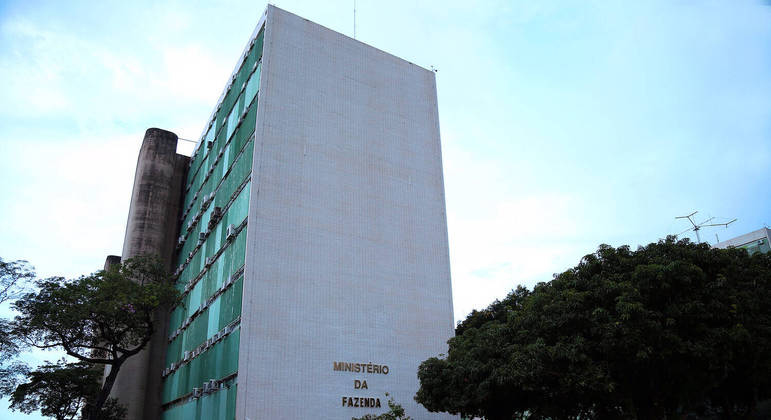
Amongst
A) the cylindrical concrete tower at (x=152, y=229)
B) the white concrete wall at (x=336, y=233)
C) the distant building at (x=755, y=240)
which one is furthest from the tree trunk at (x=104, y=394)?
the distant building at (x=755, y=240)

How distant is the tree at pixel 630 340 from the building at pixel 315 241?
6.29m

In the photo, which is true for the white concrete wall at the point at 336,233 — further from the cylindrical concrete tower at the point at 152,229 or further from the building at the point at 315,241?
the cylindrical concrete tower at the point at 152,229

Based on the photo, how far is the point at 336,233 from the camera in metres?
28.5

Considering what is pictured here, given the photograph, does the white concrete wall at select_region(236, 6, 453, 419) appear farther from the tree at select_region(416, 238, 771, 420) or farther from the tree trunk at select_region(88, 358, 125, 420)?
the tree trunk at select_region(88, 358, 125, 420)

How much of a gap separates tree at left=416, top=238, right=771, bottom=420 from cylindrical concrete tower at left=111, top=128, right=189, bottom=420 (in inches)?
1009

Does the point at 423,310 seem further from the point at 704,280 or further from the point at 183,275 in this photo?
the point at 183,275

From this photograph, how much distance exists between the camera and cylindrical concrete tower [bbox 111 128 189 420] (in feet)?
129

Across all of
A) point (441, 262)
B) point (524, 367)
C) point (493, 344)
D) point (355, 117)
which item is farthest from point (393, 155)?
point (524, 367)

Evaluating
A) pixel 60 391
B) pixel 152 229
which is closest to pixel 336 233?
pixel 152 229

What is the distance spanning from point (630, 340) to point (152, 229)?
36406mm

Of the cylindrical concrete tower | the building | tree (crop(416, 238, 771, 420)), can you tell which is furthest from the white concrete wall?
the cylindrical concrete tower

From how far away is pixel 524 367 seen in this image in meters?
19.6

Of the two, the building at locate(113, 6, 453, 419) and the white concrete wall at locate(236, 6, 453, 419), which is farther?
the building at locate(113, 6, 453, 419)

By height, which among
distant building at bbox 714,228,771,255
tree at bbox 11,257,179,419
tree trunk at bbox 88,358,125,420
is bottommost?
tree trunk at bbox 88,358,125,420
